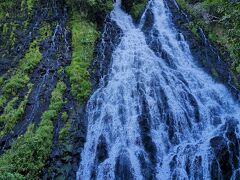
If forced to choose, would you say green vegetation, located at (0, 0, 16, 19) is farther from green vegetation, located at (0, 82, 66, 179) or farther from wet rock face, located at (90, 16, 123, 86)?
green vegetation, located at (0, 82, 66, 179)

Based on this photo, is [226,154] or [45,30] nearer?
[226,154]

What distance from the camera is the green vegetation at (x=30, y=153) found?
38.7ft

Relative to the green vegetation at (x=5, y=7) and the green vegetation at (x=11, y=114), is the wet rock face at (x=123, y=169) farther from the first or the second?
the green vegetation at (x=5, y=7)

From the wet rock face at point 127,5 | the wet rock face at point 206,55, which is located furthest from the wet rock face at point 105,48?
the wet rock face at point 206,55

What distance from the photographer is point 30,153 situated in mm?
12352

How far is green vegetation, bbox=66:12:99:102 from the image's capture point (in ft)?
51.6

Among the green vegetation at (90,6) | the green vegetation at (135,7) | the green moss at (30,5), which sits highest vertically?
the green vegetation at (135,7)

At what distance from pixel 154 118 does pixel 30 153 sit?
19.1 ft

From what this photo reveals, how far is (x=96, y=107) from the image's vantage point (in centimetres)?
1490

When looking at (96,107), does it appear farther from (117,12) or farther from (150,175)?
(117,12)

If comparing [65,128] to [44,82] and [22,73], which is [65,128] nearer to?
[44,82]

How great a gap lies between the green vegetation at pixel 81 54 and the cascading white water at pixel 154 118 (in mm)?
845

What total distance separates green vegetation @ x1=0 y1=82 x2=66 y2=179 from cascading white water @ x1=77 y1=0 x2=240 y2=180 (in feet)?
5.61

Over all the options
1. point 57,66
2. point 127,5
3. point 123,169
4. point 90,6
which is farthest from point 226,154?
point 127,5
